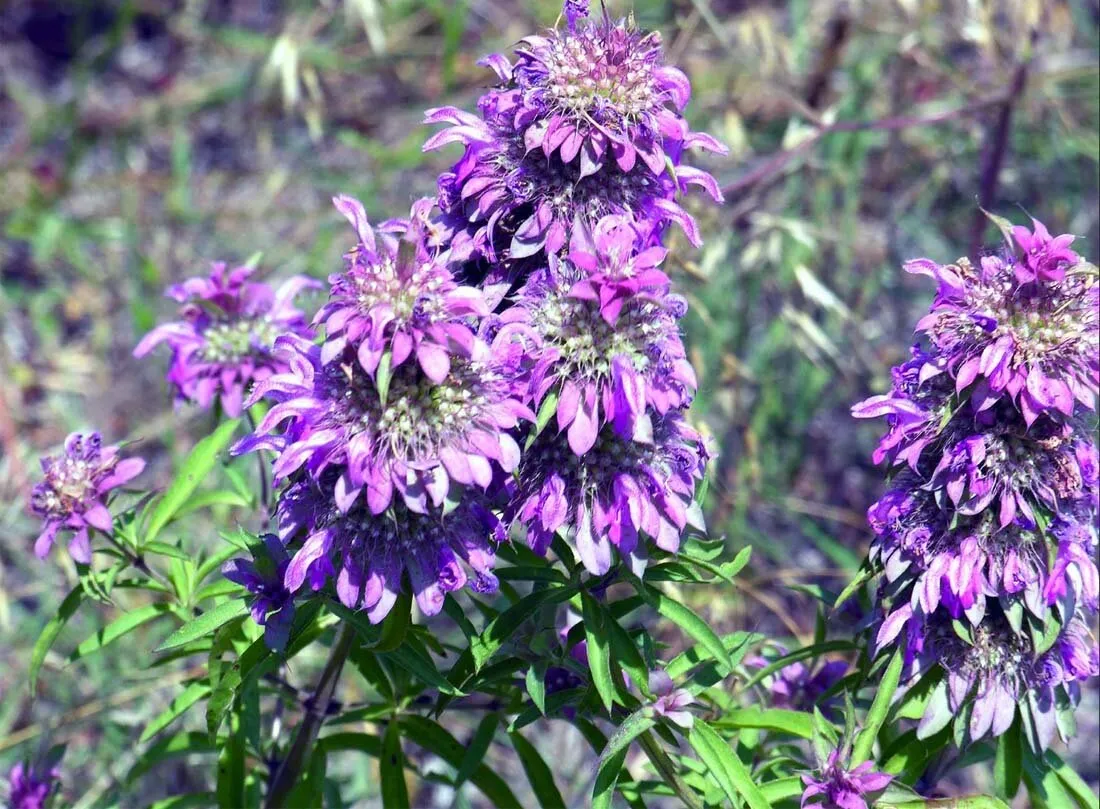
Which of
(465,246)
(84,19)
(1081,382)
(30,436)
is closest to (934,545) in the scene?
(1081,382)

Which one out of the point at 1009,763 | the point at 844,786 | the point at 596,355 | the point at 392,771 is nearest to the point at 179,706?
the point at 392,771

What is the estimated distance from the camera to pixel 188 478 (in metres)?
3.02

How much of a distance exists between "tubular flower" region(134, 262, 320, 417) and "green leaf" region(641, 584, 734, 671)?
1.22m

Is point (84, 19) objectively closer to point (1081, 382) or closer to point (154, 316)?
point (154, 316)

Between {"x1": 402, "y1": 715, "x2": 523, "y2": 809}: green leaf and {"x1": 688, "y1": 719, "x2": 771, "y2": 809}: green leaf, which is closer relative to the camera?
{"x1": 688, "y1": 719, "x2": 771, "y2": 809}: green leaf

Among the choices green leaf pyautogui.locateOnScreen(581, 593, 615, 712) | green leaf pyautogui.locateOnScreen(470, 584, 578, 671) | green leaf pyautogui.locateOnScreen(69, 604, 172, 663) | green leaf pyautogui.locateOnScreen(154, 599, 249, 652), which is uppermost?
green leaf pyautogui.locateOnScreen(69, 604, 172, 663)

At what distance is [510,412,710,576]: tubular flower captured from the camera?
2.29 meters

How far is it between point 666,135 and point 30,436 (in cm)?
431

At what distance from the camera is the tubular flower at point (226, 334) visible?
10.4 feet

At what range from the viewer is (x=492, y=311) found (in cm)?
232

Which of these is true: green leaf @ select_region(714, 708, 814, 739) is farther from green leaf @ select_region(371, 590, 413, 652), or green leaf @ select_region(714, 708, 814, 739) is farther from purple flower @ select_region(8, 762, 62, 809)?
purple flower @ select_region(8, 762, 62, 809)

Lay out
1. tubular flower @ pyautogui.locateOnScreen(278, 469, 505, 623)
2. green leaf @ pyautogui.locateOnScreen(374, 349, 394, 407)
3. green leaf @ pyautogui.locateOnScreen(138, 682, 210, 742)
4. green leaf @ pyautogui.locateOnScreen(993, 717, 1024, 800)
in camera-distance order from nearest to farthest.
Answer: green leaf @ pyautogui.locateOnScreen(374, 349, 394, 407) < tubular flower @ pyautogui.locateOnScreen(278, 469, 505, 623) < green leaf @ pyautogui.locateOnScreen(993, 717, 1024, 800) < green leaf @ pyautogui.locateOnScreen(138, 682, 210, 742)

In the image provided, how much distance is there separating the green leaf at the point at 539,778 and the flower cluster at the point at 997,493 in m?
0.86

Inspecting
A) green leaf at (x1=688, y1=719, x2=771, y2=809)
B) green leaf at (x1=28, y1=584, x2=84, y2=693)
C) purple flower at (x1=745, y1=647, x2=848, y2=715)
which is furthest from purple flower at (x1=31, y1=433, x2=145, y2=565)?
purple flower at (x1=745, y1=647, x2=848, y2=715)
